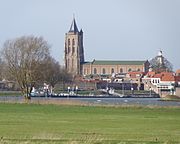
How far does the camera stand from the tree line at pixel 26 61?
90.0m

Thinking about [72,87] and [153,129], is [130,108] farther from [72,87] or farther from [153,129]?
[72,87]

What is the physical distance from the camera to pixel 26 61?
299ft

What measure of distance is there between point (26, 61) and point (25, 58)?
0.68 metres

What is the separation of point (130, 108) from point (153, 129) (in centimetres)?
2992

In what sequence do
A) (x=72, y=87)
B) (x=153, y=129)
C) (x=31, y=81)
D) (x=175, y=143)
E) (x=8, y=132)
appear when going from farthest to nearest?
1. (x=72, y=87)
2. (x=31, y=81)
3. (x=153, y=129)
4. (x=8, y=132)
5. (x=175, y=143)

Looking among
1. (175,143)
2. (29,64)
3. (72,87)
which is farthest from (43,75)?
(72,87)

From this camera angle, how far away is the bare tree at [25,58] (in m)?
89.9

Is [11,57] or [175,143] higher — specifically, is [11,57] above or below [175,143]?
above

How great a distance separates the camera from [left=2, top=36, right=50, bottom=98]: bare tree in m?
89.9

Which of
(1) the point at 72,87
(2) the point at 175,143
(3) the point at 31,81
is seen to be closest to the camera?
(2) the point at 175,143

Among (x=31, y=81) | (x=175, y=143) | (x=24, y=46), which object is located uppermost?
(x=24, y=46)

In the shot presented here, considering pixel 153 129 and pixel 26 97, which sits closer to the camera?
pixel 153 129

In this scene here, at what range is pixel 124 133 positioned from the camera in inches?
1190

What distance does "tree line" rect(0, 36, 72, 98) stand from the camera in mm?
90044
